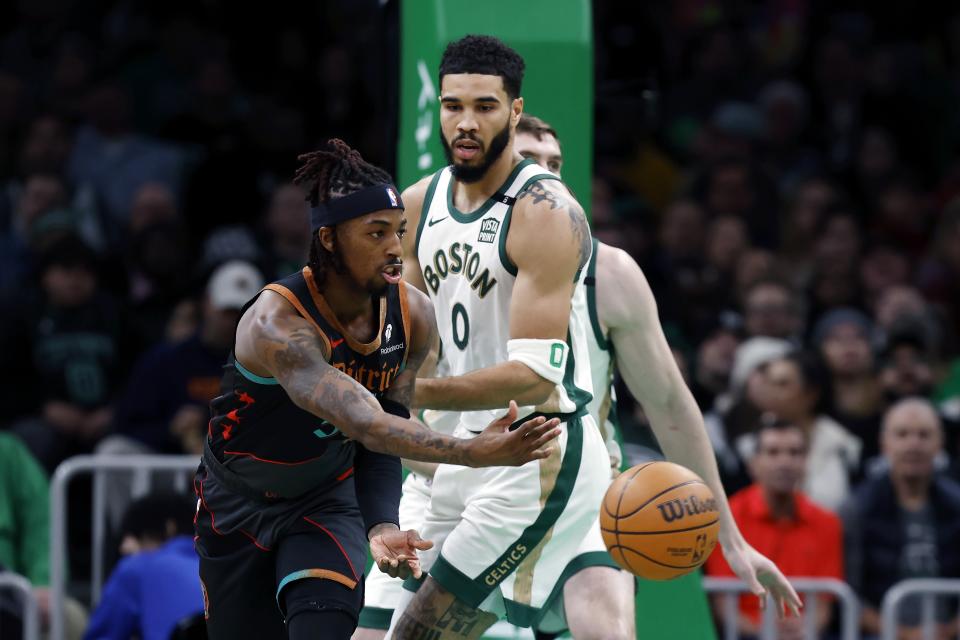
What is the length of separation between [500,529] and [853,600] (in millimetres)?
3256

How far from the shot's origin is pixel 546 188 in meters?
5.96

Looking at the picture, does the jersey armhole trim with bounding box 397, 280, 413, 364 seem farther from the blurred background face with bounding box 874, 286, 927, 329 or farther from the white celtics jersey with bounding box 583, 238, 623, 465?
the blurred background face with bounding box 874, 286, 927, 329

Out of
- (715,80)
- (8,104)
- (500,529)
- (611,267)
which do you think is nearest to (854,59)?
(715,80)

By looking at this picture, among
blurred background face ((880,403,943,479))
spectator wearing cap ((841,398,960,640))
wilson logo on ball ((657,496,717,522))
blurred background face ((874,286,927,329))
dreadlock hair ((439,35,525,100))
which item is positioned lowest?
spectator wearing cap ((841,398,960,640))

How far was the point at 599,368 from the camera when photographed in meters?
6.63

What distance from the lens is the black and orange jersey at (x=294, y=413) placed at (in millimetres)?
5387

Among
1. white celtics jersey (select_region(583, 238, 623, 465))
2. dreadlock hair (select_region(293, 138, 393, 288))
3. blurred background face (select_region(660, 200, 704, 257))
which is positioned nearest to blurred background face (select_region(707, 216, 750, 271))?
blurred background face (select_region(660, 200, 704, 257))

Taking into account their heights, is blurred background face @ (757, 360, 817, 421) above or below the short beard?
below

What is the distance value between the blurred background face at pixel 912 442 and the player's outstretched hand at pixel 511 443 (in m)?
4.88

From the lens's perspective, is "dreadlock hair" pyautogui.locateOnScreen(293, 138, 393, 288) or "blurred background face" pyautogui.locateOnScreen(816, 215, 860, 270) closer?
Result: "dreadlock hair" pyautogui.locateOnScreen(293, 138, 393, 288)

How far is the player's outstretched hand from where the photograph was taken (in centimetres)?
485

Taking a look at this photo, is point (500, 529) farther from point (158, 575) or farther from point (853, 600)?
point (853, 600)

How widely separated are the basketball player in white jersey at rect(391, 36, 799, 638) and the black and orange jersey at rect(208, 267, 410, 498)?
16.6 inches

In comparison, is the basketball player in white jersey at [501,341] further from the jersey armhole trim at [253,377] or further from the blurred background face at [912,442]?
the blurred background face at [912,442]
